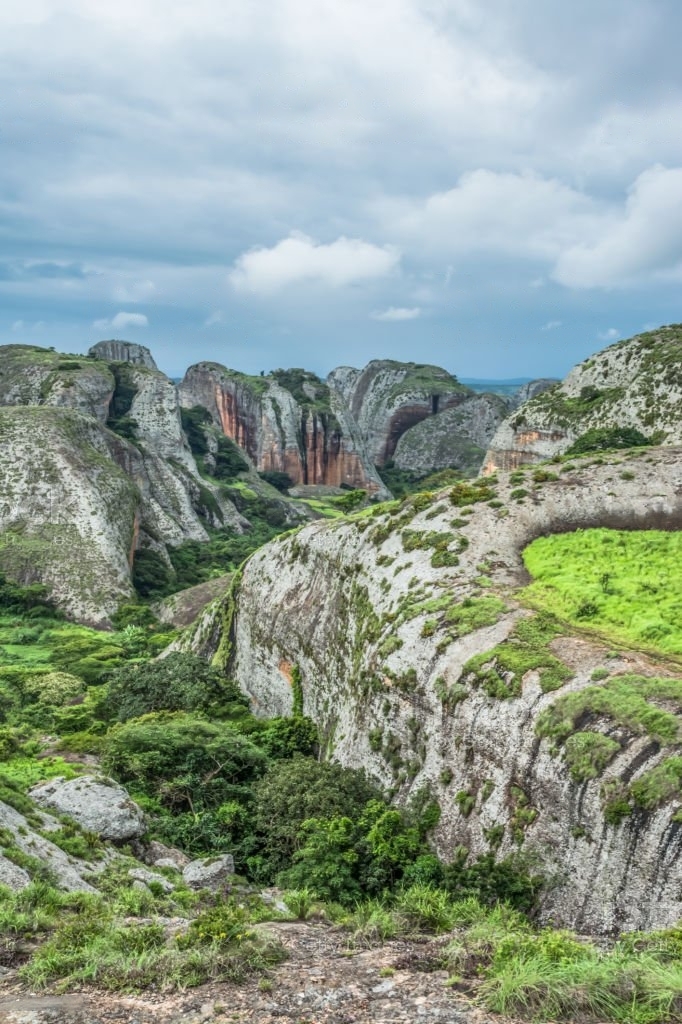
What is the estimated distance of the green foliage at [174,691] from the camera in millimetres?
32219

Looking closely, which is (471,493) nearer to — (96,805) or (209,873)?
(96,805)

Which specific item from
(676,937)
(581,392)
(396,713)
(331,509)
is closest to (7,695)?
(396,713)

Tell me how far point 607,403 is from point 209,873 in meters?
47.9

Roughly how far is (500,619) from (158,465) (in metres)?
82.5

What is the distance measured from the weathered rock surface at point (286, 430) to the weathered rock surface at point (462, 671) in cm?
10284

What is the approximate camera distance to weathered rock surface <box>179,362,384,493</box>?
143m

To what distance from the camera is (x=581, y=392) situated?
2372 inches

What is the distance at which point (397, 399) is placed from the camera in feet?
554

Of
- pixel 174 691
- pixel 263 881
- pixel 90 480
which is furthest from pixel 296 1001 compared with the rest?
pixel 90 480

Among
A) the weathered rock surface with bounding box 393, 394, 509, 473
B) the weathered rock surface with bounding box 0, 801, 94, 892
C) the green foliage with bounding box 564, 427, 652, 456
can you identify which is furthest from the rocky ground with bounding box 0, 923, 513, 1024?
the weathered rock surface with bounding box 393, 394, 509, 473

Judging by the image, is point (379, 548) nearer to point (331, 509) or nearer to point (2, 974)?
point (2, 974)

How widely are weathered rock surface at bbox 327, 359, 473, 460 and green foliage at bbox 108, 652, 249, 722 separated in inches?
5042

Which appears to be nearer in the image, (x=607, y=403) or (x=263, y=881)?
(x=263, y=881)

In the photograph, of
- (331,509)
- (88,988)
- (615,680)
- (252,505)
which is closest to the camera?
(88,988)
